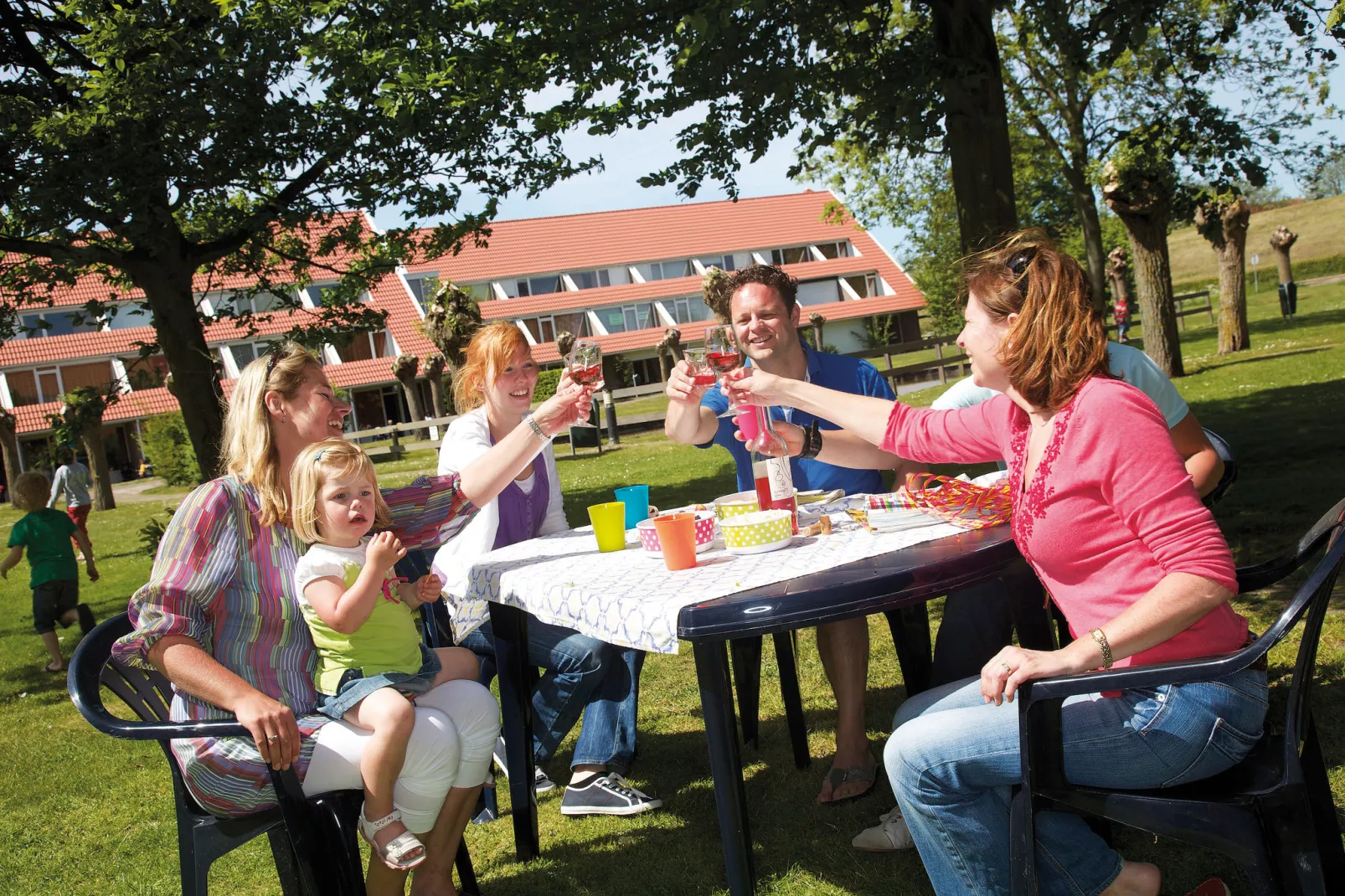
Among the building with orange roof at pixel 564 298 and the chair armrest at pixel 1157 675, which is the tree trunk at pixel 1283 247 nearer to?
the building with orange roof at pixel 564 298

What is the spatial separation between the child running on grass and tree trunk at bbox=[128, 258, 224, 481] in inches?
340

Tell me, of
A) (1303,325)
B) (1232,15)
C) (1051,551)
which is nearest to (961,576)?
(1051,551)

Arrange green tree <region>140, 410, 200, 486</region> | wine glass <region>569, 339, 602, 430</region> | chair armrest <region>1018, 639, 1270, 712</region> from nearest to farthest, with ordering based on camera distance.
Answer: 1. chair armrest <region>1018, 639, 1270, 712</region>
2. wine glass <region>569, 339, 602, 430</region>
3. green tree <region>140, 410, 200, 486</region>

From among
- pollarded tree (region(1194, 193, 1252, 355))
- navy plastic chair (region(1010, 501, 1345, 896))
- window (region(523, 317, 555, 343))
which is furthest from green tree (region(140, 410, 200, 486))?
navy plastic chair (region(1010, 501, 1345, 896))

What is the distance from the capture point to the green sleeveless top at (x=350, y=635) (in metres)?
2.74

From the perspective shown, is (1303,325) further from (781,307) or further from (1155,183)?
(781,307)

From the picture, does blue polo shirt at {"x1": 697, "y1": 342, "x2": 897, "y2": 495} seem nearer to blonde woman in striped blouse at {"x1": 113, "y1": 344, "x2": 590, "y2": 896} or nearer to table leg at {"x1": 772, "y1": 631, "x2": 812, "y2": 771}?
table leg at {"x1": 772, "y1": 631, "x2": 812, "y2": 771}

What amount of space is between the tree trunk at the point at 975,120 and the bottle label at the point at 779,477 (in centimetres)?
478

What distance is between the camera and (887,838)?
10.3 feet

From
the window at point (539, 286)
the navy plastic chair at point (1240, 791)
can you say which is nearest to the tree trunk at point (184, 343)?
the navy plastic chair at point (1240, 791)

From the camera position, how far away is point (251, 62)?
364 inches

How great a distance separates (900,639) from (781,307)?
1.34 metres

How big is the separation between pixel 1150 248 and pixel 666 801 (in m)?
15.4

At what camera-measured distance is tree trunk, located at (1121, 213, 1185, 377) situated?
1631 cm
